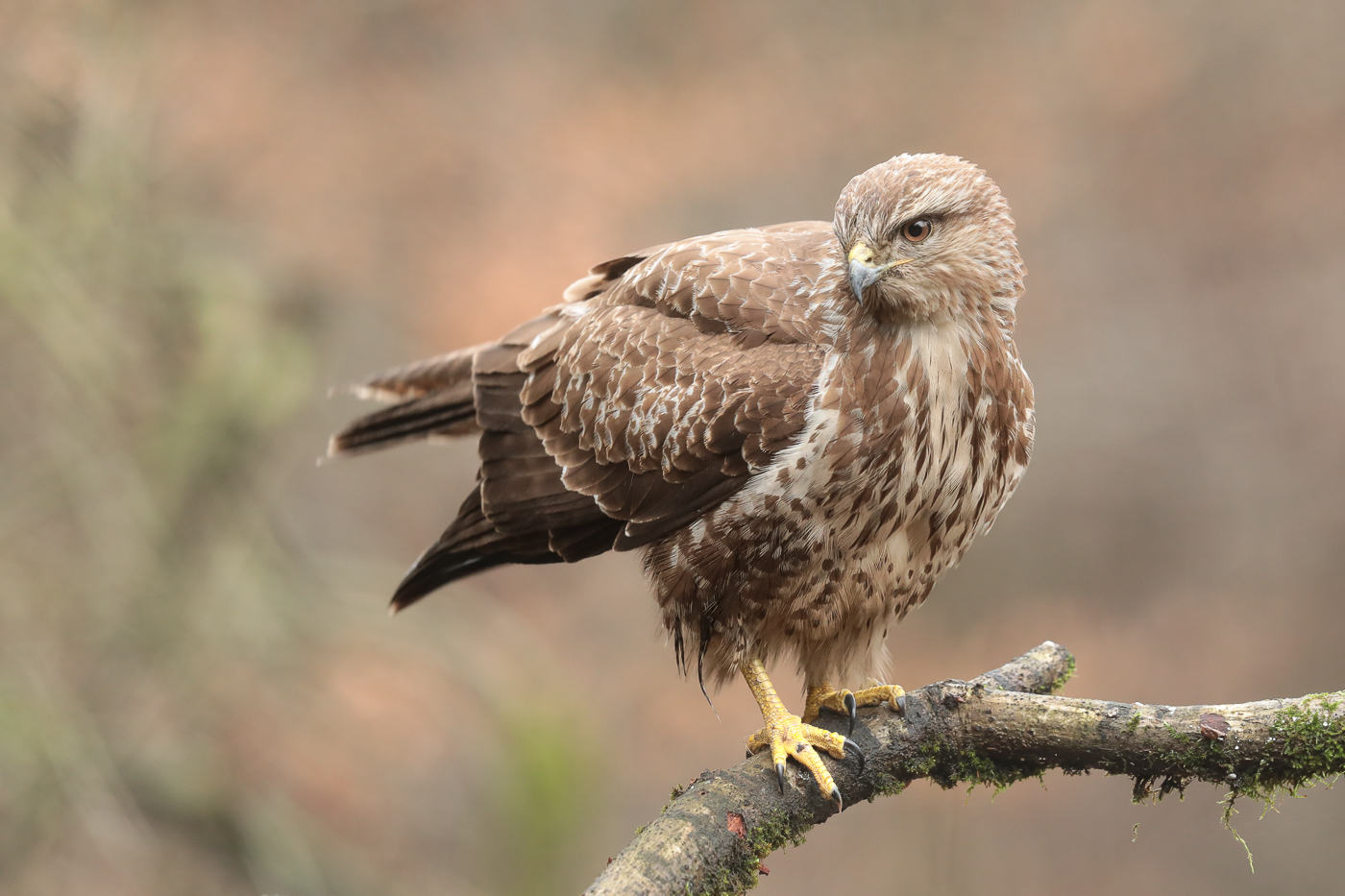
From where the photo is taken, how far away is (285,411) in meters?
6.43

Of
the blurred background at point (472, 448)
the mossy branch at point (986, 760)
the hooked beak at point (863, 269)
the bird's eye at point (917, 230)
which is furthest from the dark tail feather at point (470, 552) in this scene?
the blurred background at point (472, 448)

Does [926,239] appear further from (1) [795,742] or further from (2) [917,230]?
(1) [795,742]

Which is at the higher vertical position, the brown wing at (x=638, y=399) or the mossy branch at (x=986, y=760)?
the brown wing at (x=638, y=399)

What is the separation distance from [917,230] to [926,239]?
39mm

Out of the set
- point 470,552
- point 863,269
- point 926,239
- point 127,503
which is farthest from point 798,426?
point 127,503

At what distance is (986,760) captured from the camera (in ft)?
10.2

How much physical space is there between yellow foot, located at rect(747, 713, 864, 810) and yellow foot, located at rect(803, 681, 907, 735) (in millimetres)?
139

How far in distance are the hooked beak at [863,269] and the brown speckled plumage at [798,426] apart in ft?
0.07

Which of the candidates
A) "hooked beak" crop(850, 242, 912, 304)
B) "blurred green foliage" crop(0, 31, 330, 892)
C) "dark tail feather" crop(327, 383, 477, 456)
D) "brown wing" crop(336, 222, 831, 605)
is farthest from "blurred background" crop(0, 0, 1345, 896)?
"hooked beak" crop(850, 242, 912, 304)

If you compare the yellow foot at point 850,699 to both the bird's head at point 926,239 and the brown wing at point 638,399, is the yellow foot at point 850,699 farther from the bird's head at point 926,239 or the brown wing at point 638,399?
the bird's head at point 926,239

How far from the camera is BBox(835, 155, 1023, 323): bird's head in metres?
2.98

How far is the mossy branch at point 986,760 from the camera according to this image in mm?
2631

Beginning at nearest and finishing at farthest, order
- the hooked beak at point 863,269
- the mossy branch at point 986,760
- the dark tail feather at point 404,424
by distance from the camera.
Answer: the mossy branch at point 986,760
the hooked beak at point 863,269
the dark tail feather at point 404,424

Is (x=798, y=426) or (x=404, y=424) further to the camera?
(x=404, y=424)
